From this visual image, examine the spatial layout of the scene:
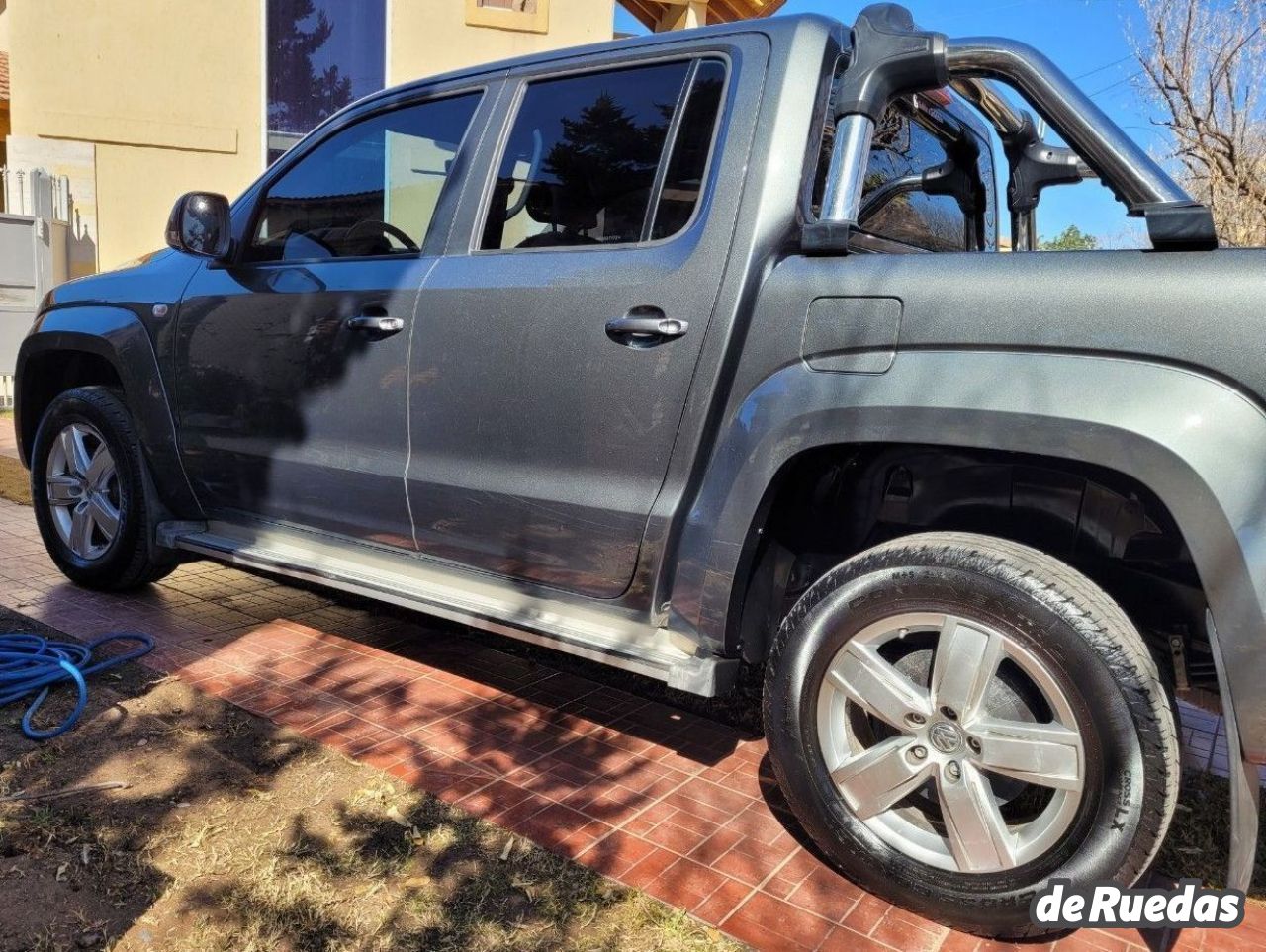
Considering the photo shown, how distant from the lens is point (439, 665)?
3.94m

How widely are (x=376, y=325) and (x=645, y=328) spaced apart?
101 centimetres

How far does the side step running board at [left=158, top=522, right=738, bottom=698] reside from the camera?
2709 millimetres

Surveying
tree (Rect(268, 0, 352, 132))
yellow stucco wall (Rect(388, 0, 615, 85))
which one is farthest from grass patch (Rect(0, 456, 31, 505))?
yellow stucco wall (Rect(388, 0, 615, 85))

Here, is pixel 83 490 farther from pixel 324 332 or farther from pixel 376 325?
pixel 376 325

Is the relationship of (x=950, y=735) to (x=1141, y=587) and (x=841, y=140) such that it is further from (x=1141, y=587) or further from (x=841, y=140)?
(x=841, y=140)

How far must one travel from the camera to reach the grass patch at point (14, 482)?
6.77m

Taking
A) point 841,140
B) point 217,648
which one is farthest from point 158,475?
point 841,140

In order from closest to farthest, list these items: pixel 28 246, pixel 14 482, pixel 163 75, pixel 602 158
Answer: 1. pixel 602 158
2. pixel 14 482
3. pixel 28 246
4. pixel 163 75

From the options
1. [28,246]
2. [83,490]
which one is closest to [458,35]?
[28,246]

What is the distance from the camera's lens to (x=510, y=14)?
11258 mm

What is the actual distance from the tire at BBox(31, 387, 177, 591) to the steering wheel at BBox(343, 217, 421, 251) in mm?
1366

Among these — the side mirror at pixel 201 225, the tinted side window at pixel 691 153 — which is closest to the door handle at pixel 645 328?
the tinted side window at pixel 691 153

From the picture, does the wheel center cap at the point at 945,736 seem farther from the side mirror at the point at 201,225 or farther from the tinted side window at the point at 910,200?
the side mirror at the point at 201,225

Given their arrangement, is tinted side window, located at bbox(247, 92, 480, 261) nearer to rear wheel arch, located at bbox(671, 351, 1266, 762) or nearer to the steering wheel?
the steering wheel
